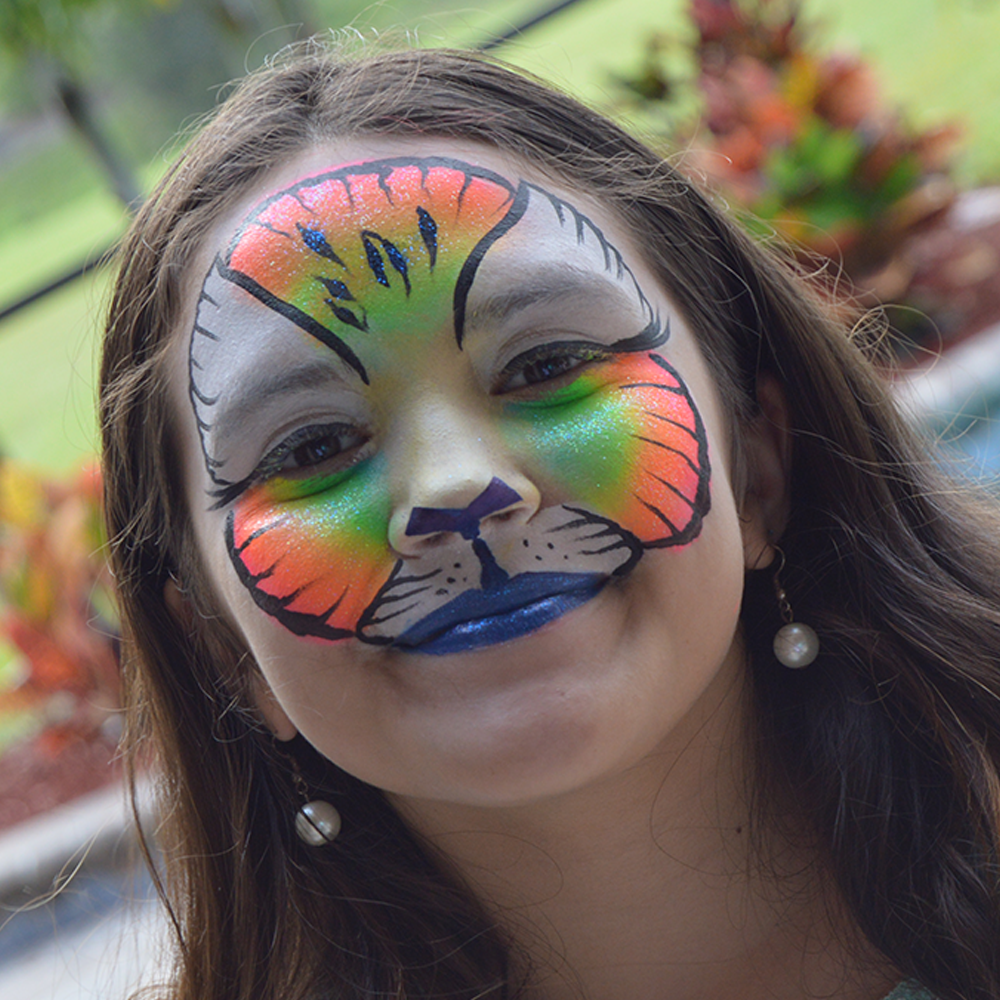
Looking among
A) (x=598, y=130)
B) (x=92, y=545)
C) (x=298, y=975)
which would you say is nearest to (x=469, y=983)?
(x=298, y=975)

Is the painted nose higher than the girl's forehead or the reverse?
the reverse

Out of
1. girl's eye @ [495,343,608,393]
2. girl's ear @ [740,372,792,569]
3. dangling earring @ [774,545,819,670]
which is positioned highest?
girl's eye @ [495,343,608,393]

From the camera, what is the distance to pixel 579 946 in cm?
171

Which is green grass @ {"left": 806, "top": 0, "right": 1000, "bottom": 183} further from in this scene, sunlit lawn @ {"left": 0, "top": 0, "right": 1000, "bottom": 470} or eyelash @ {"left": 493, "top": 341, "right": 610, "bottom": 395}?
eyelash @ {"left": 493, "top": 341, "right": 610, "bottom": 395}

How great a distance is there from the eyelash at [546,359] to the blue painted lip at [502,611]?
24 cm

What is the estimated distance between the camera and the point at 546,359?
1516 mm

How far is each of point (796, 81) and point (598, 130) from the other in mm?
3767

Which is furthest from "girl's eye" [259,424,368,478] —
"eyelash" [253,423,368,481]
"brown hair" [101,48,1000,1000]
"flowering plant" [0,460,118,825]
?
"flowering plant" [0,460,118,825]

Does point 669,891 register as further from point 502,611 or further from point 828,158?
point 828,158

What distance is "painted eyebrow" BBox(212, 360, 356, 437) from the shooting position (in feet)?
4.85

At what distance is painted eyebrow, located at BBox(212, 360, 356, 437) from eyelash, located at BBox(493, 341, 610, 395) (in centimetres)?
20

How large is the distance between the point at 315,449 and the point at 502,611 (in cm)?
32

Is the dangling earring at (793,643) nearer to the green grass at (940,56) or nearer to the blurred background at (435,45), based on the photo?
the blurred background at (435,45)

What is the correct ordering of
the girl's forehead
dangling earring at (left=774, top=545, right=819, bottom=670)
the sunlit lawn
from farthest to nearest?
the sunlit lawn, dangling earring at (left=774, top=545, right=819, bottom=670), the girl's forehead
